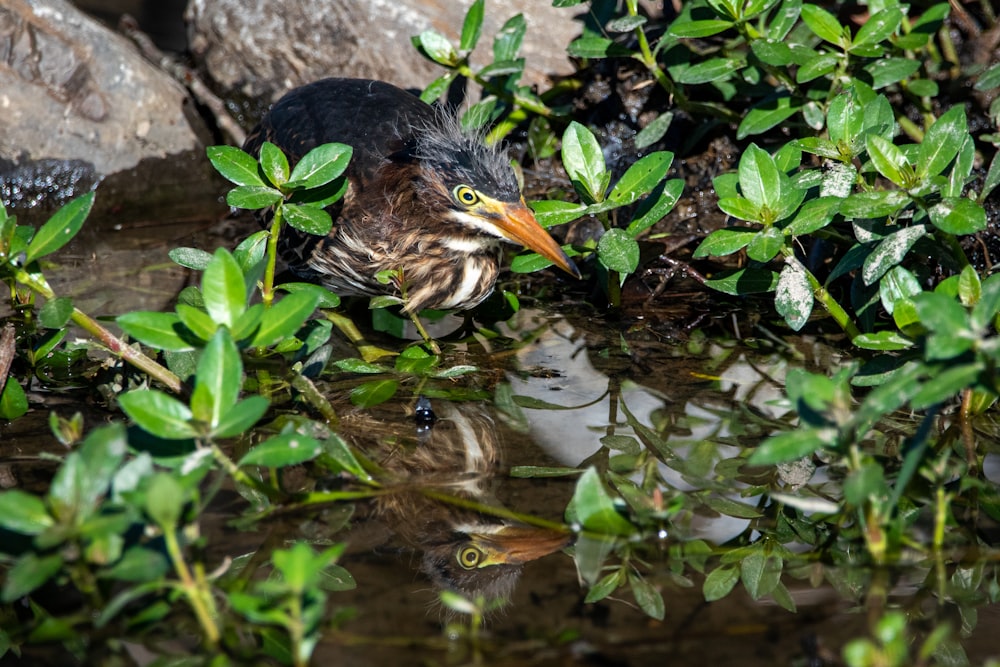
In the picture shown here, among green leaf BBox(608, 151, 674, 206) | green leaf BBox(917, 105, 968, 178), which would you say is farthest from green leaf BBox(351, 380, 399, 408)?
green leaf BBox(917, 105, 968, 178)

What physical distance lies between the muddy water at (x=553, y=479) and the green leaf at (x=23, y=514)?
32 centimetres

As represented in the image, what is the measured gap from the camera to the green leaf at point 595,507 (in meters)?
2.65

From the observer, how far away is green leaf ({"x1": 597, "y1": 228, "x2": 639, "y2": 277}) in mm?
3727

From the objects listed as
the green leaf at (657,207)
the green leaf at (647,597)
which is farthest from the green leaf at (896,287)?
the green leaf at (647,597)

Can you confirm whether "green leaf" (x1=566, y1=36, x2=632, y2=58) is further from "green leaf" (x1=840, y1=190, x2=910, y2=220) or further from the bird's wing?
"green leaf" (x1=840, y1=190, x2=910, y2=220)

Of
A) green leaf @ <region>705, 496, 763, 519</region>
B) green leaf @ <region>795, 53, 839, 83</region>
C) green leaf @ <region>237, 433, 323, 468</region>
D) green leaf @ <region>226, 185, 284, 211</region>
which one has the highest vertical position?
green leaf @ <region>795, 53, 839, 83</region>

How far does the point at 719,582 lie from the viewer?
2.61 metres

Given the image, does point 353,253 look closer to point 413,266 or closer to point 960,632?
point 413,266

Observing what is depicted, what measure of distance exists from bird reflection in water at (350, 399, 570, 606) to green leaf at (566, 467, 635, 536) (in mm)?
134

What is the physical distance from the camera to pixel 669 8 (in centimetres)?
524

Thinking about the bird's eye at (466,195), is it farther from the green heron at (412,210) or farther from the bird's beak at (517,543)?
the bird's beak at (517,543)

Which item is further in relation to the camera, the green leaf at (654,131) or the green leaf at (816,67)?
the green leaf at (654,131)

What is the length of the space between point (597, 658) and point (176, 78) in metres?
4.82

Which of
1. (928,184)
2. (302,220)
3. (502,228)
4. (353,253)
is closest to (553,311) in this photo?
(502,228)
